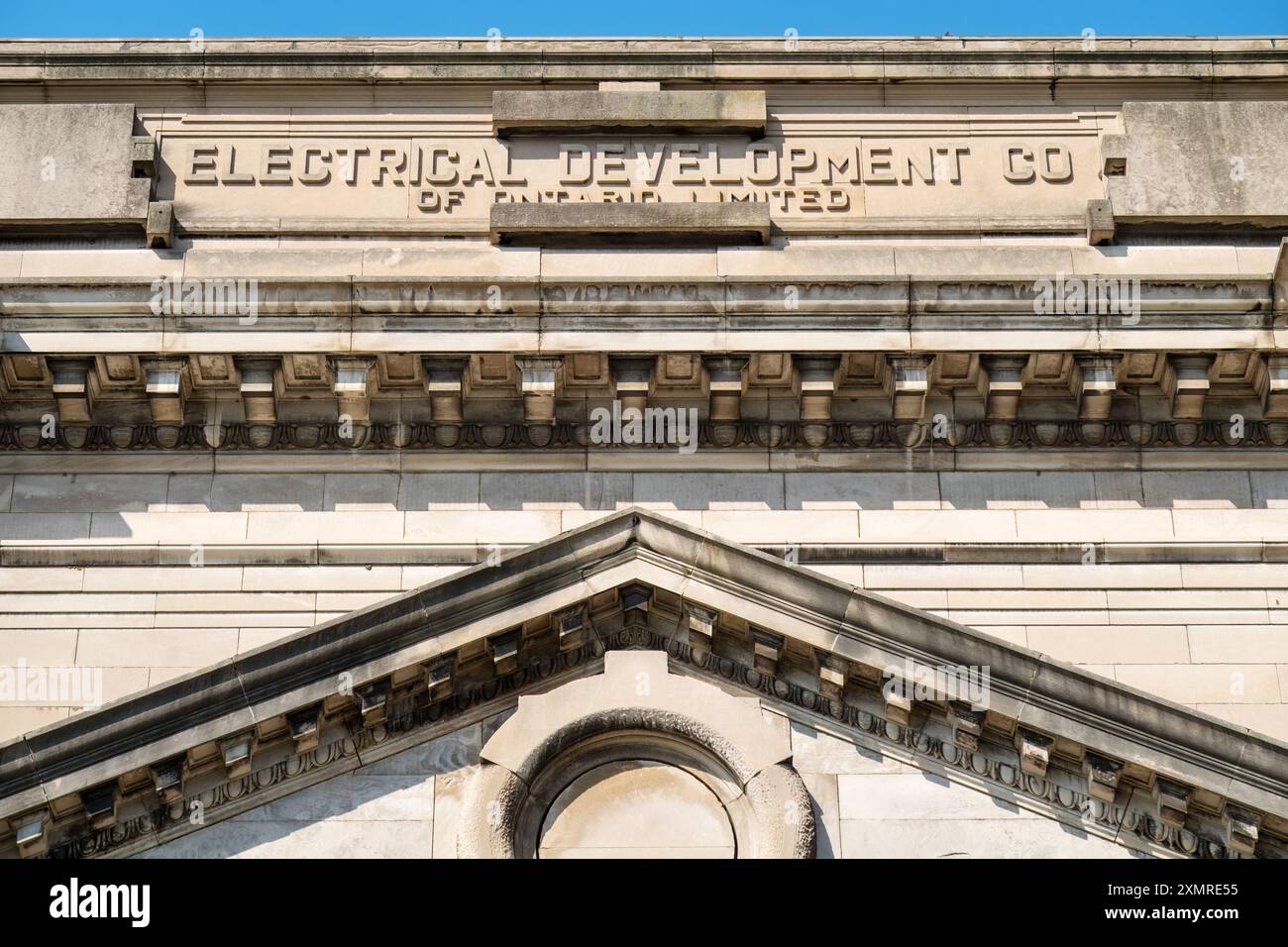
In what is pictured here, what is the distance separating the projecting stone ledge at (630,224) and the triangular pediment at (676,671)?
4.60 metres

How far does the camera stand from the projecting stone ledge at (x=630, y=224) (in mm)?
24531

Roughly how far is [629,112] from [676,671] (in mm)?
7113

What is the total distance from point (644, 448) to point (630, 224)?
2.57m

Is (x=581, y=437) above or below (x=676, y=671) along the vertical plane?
above

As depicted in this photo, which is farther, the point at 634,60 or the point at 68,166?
the point at 634,60

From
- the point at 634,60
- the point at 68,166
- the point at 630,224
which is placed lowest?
the point at 630,224

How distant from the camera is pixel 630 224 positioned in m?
24.5

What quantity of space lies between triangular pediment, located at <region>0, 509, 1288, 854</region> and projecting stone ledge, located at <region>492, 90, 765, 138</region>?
606 cm

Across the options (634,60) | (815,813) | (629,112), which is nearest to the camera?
(815,813)

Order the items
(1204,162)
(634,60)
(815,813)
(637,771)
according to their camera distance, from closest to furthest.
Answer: (815,813)
(637,771)
(1204,162)
(634,60)

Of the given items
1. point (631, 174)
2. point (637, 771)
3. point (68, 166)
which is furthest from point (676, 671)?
point (68, 166)

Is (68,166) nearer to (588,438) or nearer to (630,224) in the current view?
(630,224)

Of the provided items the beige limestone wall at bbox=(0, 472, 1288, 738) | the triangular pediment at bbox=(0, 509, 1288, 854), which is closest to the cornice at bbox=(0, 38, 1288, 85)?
the beige limestone wall at bbox=(0, 472, 1288, 738)
